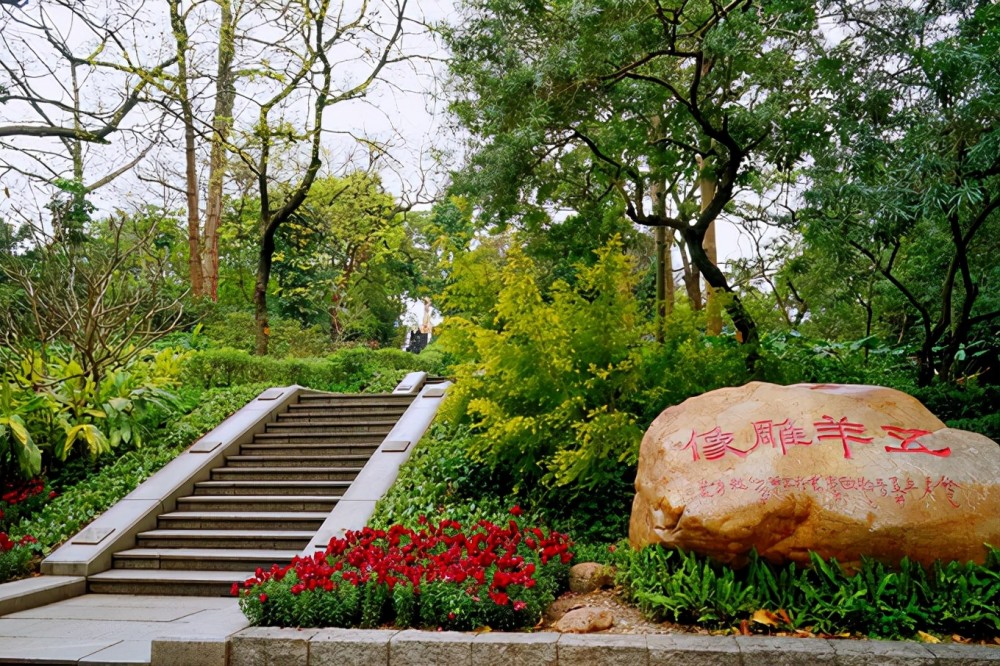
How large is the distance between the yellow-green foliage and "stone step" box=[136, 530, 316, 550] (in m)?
2.25

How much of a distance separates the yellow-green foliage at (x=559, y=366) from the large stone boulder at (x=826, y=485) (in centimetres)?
139

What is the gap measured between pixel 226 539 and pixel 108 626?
1998mm

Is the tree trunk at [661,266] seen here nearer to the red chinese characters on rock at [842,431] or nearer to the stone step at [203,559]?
the red chinese characters on rock at [842,431]

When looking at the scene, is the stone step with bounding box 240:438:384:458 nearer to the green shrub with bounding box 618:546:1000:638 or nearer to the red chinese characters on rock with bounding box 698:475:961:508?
the green shrub with bounding box 618:546:1000:638

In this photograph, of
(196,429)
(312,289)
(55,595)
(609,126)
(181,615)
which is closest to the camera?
(181,615)

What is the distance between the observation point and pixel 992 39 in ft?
18.7

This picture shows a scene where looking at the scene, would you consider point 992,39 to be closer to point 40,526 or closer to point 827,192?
point 827,192

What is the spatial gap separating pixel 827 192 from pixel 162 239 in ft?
74.7

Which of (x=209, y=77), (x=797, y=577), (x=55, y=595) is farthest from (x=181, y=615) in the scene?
(x=209, y=77)

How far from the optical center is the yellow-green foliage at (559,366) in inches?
278

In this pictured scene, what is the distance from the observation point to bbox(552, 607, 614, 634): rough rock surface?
4980mm

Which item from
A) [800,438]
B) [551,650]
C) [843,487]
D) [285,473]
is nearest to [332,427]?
[285,473]

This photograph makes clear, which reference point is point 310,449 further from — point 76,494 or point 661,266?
point 661,266

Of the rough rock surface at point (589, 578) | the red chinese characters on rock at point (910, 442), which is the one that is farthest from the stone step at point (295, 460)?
the red chinese characters on rock at point (910, 442)
